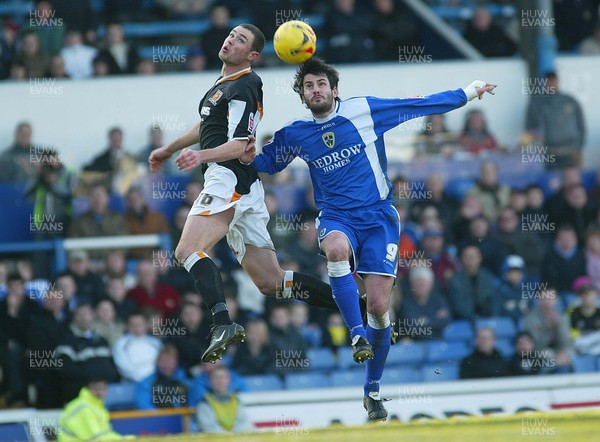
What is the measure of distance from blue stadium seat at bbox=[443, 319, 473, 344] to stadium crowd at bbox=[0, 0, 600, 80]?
4630 millimetres

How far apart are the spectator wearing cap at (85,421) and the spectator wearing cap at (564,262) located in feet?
17.8

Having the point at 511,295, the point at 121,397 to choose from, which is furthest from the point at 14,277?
the point at 511,295

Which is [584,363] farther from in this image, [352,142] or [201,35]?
[201,35]

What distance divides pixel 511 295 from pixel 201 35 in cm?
574

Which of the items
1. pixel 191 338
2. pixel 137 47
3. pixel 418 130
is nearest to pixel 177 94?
pixel 137 47

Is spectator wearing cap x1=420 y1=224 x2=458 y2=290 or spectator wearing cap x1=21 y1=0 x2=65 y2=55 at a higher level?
spectator wearing cap x1=21 y1=0 x2=65 y2=55

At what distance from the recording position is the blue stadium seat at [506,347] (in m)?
12.3

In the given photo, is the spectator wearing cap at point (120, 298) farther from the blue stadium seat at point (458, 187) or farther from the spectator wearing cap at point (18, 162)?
the blue stadium seat at point (458, 187)

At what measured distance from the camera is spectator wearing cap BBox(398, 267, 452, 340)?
1227 cm

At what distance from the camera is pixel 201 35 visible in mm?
15742

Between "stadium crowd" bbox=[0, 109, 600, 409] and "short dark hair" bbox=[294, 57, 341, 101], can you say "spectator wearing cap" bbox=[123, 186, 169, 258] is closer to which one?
"stadium crowd" bbox=[0, 109, 600, 409]

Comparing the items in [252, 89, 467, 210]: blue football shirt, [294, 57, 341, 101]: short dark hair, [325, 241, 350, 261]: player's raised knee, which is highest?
[294, 57, 341, 101]: short dark hair

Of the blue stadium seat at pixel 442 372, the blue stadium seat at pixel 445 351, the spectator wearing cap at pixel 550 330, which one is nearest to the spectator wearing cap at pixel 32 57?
the blue stadium seat at pixel 445 351

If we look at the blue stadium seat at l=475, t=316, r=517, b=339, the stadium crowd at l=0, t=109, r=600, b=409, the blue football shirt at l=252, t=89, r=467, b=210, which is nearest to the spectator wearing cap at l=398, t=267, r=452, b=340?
the stadium crowd at l=0, t=109, r=600, b=409
